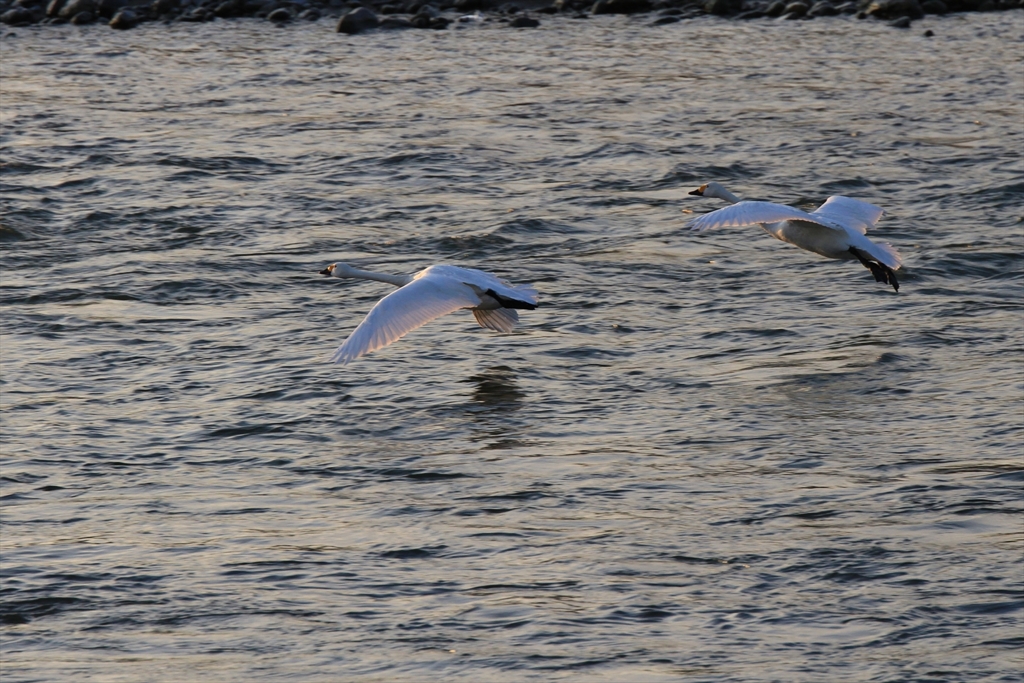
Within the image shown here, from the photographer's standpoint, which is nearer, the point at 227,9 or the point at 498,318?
the point at 498,318

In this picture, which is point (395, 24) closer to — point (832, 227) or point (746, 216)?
point (832, 227)

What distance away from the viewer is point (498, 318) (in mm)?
10891

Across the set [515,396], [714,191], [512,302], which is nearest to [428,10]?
[714,191]

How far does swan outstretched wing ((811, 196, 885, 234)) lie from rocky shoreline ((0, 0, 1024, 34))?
13649 millimetres

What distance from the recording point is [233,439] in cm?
936

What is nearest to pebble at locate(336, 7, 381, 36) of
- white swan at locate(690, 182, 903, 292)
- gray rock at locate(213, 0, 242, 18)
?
gray rock at locate(213, 0, 242, 18)

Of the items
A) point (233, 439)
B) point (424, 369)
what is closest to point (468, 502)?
point (233, 439)

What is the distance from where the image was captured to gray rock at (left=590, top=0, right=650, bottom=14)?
84.8ft

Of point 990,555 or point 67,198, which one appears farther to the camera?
point 67,198

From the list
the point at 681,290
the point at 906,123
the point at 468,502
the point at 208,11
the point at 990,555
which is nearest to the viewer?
the point at 990,555

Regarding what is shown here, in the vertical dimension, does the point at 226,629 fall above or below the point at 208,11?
below

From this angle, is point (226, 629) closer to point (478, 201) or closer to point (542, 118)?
point (478, 201)

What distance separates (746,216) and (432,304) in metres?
2.10

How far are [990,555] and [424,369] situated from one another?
4352 mm
